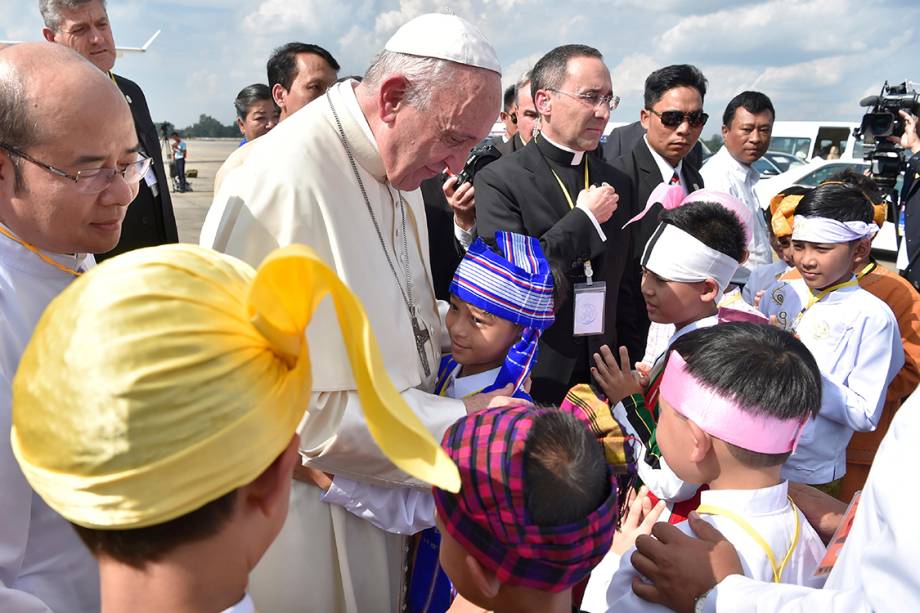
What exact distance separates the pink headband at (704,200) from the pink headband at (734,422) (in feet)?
5.38

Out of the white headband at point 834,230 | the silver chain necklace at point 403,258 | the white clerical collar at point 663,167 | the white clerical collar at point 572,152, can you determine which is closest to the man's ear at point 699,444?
the silver chain necklace at point 403,258

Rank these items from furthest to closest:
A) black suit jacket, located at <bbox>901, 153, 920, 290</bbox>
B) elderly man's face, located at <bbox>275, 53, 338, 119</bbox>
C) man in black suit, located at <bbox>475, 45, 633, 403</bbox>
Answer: black suit jacket, located at <bbox>901, 153, 920, 290</bbox>
elderly man's face, located at <bbox>275, 53, 338, 119</bbox>
man in black suit, located at <bbox>475, 45, 633, 403</bbox>

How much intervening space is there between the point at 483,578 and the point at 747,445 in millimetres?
856

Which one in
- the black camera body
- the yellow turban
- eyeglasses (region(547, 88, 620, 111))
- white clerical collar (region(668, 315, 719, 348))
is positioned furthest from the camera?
the black camera body

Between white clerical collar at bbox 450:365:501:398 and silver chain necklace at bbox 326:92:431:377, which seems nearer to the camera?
silver chain necklace at bbox 326:92:431:377

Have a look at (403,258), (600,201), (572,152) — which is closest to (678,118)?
(572,152)

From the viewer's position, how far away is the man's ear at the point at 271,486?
1.13 m

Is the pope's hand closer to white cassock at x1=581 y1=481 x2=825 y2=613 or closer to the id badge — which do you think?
the id badge

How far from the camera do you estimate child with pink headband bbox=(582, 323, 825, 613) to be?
1785 millimetres

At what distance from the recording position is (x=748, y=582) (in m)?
1.52

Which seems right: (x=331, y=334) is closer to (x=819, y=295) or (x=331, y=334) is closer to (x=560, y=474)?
(x=560, y=474)

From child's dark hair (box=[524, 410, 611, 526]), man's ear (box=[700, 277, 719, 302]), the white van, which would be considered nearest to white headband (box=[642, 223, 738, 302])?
man's ear (box=[700, 277, 719, 302])

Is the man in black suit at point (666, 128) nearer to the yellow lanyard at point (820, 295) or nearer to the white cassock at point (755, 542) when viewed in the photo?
the yellow lanyard at point (820, 295)

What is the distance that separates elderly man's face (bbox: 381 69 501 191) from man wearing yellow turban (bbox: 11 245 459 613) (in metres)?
1.23
